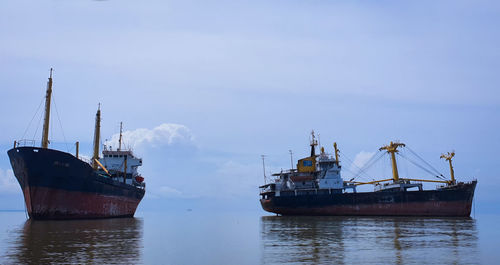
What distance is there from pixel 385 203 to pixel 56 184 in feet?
141

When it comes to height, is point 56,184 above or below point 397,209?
above

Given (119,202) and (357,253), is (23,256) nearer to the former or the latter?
(357,253)

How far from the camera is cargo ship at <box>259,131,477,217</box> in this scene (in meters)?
54.3

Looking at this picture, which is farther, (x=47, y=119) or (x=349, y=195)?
(x=349, y=195)

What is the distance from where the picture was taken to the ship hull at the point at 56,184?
3706 centimetres

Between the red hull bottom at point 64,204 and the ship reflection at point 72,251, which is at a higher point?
the red hull bottom at point 64,204

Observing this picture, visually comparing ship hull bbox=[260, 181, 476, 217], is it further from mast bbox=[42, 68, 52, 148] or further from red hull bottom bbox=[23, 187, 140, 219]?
mast bbox=[42, 68, 52, 148]

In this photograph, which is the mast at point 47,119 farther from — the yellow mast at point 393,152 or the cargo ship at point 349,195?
the yellow mast at point 393,152

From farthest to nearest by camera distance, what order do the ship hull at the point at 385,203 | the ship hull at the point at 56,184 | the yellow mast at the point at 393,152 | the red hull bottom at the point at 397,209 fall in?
1. the yellow mast at the point at 393,152
2. the red hull bottom at the point at 397,209
3. the ship hull at the point at 385,203
4. the ship hull at the point at 56,184

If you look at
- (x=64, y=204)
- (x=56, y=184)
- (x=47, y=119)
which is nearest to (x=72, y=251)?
(x=56, y=184)

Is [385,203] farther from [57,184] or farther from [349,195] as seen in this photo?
[57,184]

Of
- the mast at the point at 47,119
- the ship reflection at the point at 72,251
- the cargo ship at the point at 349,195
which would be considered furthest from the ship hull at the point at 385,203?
the ship reflection at the point at 72,251

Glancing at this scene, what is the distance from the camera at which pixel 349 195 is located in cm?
5816

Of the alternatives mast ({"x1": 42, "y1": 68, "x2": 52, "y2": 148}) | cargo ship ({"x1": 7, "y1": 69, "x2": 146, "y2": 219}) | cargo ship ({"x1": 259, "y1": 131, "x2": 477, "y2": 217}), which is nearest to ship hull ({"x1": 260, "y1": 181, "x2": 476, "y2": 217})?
cargo ship ({"x1": 259, "y1": 131, "x2": 477, "y2": 217})
